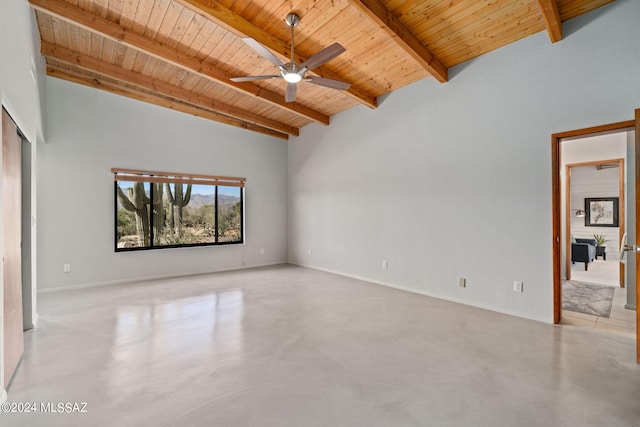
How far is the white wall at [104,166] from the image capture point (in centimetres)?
486

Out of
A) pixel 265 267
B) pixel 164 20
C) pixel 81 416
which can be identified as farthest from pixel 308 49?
pixel 265 267

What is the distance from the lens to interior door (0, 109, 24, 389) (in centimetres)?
221

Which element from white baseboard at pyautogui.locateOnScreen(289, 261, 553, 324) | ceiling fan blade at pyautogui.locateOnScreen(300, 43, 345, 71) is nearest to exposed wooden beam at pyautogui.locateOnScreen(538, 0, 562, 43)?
ceiling fan blade at pyautogui.locateOnScreen(300, 43, 345, 71)

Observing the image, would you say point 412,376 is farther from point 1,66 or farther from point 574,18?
point 574,18

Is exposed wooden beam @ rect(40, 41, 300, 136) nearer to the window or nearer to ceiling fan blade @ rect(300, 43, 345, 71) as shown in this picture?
the window

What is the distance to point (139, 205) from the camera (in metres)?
5.62

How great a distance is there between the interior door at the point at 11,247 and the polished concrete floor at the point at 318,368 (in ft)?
0.62

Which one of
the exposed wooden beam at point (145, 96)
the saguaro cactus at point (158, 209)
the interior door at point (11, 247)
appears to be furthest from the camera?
the saguaro cactus at point (158, 209)

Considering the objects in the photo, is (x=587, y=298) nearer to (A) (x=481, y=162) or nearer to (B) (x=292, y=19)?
(A) (x=481, y=162)

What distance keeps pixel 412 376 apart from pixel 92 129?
6.13m

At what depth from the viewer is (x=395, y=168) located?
5031mm

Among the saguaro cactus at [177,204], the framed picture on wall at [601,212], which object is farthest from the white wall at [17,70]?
the framed picture on wall at [601,212]

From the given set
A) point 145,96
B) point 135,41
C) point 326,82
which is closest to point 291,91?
point 326,82

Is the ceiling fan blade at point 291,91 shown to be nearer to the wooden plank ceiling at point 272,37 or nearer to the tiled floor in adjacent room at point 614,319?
the wooden plank ceiling at point 272,37
